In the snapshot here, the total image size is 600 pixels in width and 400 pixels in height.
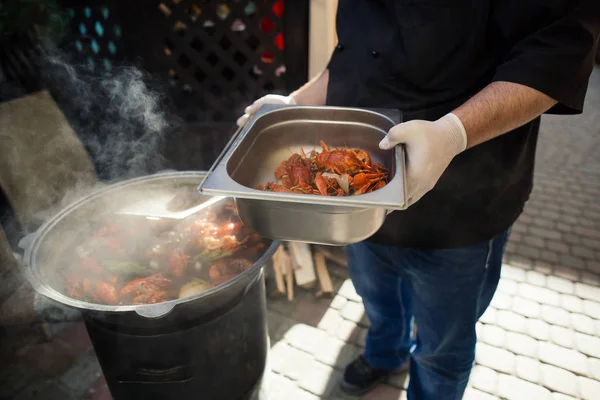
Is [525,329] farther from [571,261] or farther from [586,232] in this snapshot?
[586,232]

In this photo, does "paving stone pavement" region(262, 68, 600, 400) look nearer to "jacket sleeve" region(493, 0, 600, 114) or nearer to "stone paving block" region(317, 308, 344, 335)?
"stone paving block" region(317, 308, 344, 335)

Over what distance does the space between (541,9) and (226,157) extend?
4.79 feet

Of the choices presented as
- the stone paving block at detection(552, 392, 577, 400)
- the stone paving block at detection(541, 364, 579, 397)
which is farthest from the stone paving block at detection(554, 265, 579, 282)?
the stone paving block at detection(552, 392, 577, 400)

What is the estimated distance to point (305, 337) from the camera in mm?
3658

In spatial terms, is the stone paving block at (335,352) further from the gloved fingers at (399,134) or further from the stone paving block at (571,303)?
the gloved fingers at (399,134)

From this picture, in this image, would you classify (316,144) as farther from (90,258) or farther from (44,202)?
(44,202)

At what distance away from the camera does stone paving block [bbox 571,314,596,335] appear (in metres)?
3.69

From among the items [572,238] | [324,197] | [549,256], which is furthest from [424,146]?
[572,238]

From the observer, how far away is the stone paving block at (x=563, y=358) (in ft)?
11.0

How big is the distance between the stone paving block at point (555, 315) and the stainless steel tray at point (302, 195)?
285 centimetres

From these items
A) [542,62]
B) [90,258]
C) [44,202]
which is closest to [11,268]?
[44,202]

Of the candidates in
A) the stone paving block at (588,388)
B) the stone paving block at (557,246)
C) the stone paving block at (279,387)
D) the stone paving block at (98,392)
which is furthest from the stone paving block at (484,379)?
the stone paving block at (98,392)

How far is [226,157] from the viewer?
1741mm

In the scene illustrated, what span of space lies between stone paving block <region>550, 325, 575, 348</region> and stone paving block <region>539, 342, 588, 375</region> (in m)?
0.06
